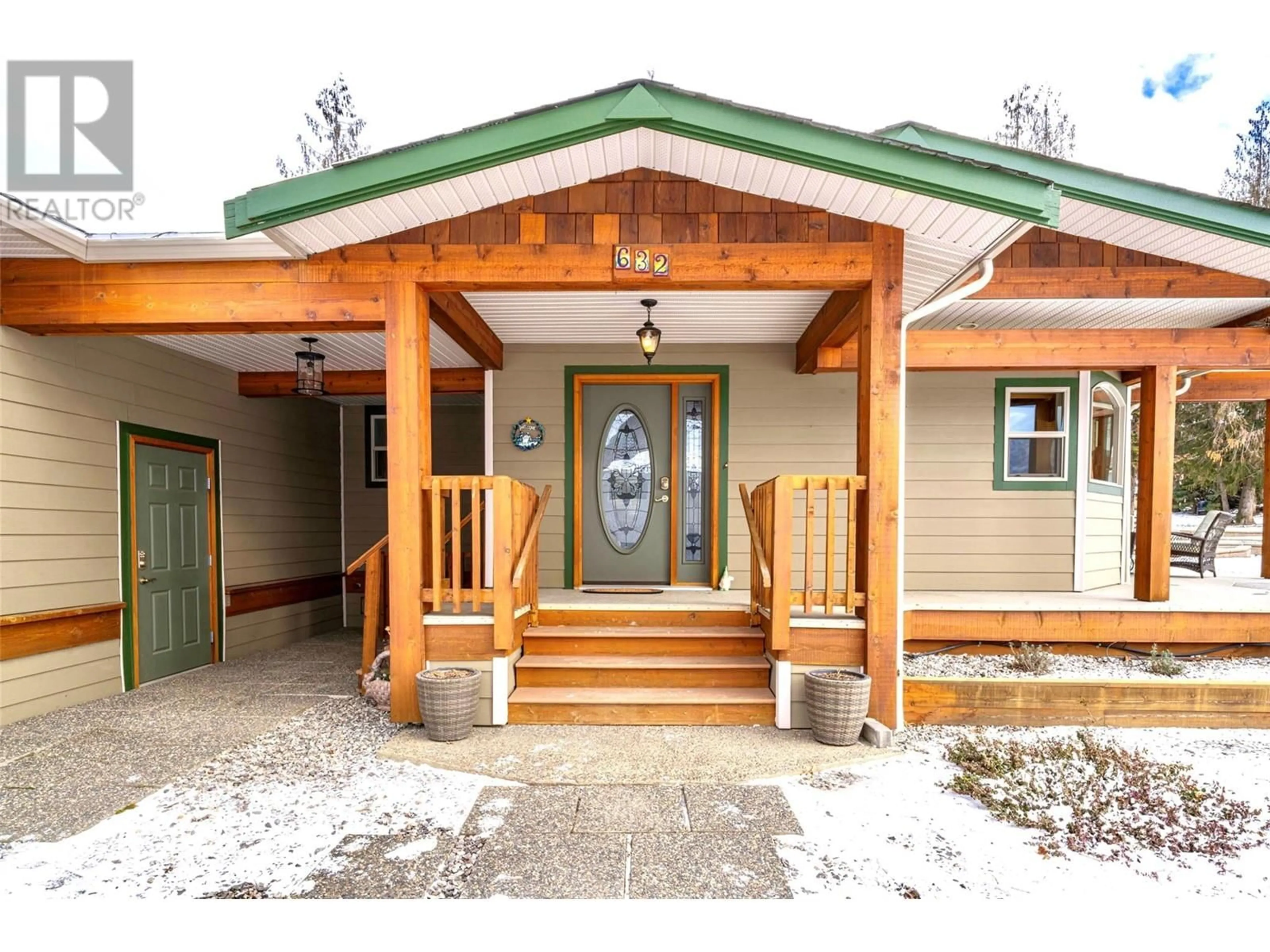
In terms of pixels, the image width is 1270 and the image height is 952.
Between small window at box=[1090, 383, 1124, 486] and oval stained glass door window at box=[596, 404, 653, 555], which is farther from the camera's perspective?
small window at box=[1090, 383, 1124, 486]

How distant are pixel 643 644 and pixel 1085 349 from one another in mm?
4122

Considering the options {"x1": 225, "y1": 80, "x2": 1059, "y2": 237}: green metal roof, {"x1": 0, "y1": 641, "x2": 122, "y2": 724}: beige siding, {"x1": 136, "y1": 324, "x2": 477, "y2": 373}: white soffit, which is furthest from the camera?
{"x1": 136, "y1": 324, "x2": 477, "y2": 373}: white soffit

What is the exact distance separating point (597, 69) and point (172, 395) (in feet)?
50.5

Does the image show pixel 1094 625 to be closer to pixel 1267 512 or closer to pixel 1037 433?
pixel 1037 433

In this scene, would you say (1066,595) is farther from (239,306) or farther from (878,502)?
(239,306)

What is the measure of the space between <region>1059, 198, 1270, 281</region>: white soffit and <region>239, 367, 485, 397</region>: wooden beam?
482 centimetres

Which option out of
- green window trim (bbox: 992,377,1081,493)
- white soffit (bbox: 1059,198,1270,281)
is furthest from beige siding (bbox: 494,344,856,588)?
white soffit (bbox: 1059,198,1270,281)

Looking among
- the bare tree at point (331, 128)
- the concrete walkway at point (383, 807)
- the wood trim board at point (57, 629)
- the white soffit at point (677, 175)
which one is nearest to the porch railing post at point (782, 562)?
the concrete walkway at point (383, 807)

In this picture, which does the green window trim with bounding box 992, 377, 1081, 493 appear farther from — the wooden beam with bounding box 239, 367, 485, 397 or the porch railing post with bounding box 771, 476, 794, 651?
the wooden beam with bounding box 239, 367, 485, 397

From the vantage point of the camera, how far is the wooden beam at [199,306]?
373 centimetres

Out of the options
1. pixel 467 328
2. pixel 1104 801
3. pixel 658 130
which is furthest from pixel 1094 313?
pixel 467 328

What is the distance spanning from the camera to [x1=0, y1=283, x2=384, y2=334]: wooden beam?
3727mm
